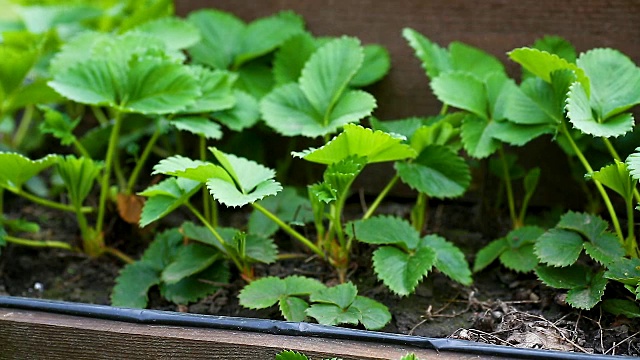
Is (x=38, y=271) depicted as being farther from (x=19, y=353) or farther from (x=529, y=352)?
(x=529, y=352)

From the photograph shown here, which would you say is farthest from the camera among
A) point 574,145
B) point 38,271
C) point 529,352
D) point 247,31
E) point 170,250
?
point 247,31

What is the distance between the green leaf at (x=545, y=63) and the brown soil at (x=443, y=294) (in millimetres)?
342

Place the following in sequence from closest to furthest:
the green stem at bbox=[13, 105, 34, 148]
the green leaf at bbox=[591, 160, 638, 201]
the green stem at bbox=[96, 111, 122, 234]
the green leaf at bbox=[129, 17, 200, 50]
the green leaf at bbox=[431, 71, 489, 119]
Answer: the green leaf at bbox=[591, 160, 638, 201] → the green leaf at bbox=[431, 71, 489, 119] → the green stem at bbox=[96, 111, 122, 234] → the green leaf at bbox=[129, 17, 200, 50] → the green stem at bbox=[13, 105, 34, 148]

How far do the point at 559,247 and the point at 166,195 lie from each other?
64 centimetres

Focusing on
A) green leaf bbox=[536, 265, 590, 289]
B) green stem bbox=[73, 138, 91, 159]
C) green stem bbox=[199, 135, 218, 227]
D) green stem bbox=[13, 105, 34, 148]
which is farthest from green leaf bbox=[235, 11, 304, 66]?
green leaf bbox=[536, 265, 590, 289]

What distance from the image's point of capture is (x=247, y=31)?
159 centimetres

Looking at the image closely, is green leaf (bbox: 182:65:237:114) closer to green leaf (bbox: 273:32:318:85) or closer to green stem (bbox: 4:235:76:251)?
green leaf (bbox: 273:32:318:85)

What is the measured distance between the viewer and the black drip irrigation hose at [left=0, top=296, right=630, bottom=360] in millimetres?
967

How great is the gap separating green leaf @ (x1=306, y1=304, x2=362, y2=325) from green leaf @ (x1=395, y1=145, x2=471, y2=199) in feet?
0.89

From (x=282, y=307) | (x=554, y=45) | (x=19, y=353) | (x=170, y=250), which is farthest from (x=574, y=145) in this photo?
(x=19, y=353)

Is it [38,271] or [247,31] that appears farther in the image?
[247,31]

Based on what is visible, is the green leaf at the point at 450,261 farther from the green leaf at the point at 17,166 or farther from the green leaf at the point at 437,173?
the green leaf at the point at 17,166

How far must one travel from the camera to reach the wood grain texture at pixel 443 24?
1392 millimetres

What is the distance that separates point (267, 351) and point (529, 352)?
36 cm
